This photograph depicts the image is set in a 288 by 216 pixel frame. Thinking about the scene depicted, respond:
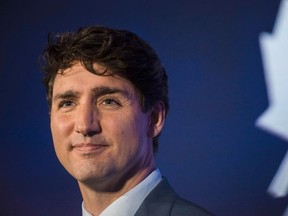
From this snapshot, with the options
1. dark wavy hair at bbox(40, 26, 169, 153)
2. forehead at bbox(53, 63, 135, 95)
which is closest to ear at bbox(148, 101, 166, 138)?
dark wavy hair at bbox(40, 26, 169, 153)

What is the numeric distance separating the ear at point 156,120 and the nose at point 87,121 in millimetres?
179

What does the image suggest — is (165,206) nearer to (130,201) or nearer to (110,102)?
(130,201)

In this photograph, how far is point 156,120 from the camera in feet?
3.98

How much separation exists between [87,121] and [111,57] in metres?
0.15

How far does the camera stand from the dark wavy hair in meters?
1.09

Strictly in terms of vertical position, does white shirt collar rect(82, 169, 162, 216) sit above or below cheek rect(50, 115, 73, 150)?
below

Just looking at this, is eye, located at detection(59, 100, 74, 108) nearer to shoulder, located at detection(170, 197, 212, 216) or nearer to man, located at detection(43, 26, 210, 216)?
man, located at detection(43, 26, 210, 216)

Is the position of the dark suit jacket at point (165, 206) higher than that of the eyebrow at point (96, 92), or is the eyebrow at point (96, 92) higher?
the eyebrow at point (96, 92)

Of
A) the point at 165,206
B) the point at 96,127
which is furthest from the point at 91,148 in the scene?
the point at 165,206

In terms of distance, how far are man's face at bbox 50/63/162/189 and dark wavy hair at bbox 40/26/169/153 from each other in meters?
0.02

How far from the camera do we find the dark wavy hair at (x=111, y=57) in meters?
1.09

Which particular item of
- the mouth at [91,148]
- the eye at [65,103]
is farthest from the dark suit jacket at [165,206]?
the eye at [65,103]

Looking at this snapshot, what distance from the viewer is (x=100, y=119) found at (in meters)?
1.05

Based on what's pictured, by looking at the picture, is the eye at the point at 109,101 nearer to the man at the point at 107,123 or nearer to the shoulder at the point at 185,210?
the man at the point at 107,123
